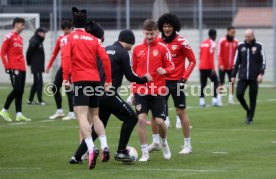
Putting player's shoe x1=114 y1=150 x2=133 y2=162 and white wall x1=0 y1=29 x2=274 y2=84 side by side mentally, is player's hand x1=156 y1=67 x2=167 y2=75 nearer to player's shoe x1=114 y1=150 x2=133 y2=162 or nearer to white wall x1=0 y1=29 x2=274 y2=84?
player's shoe x1=114 y1=150 x2=133 y2=162

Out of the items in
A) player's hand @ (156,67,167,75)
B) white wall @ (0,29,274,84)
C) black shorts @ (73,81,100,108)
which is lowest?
white wall @ (0,29,274,84)

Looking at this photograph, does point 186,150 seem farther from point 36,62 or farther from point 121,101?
point 36,62

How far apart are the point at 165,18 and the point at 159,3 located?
20136 mm

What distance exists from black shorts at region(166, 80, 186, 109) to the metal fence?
62.2 feet

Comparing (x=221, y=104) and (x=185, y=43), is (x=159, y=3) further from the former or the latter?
(x=185, y=43)

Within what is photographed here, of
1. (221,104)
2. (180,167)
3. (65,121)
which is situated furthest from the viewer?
(221,104)

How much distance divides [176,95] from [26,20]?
62.9 ft

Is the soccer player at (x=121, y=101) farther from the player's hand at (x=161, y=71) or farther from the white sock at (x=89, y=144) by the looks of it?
the white sock at (x=89, y=144)

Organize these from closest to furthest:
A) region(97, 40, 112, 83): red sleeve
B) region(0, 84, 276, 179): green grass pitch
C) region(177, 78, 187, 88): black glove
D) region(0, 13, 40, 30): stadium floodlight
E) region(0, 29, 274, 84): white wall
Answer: region(0, 84, 276, 179): green grass pitch < region(97, 40, 112, 83): red sleeve < region(177, 78, 187, 88): black glove < region(0, 13, 40, 30): stadium floodlight < region(0, 29, 274, 84): white wall

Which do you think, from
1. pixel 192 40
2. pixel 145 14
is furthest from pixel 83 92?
pixel 145 14

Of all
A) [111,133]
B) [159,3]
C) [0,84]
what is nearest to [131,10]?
[159,3]

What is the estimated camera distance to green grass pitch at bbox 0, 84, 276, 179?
38.1ft

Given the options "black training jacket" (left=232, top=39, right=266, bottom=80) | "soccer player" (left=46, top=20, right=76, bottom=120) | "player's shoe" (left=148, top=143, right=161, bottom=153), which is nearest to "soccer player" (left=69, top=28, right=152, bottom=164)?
"player's shoe" (left=148, top=143, right=161, bottom=153)

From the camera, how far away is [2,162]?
12891 mm
